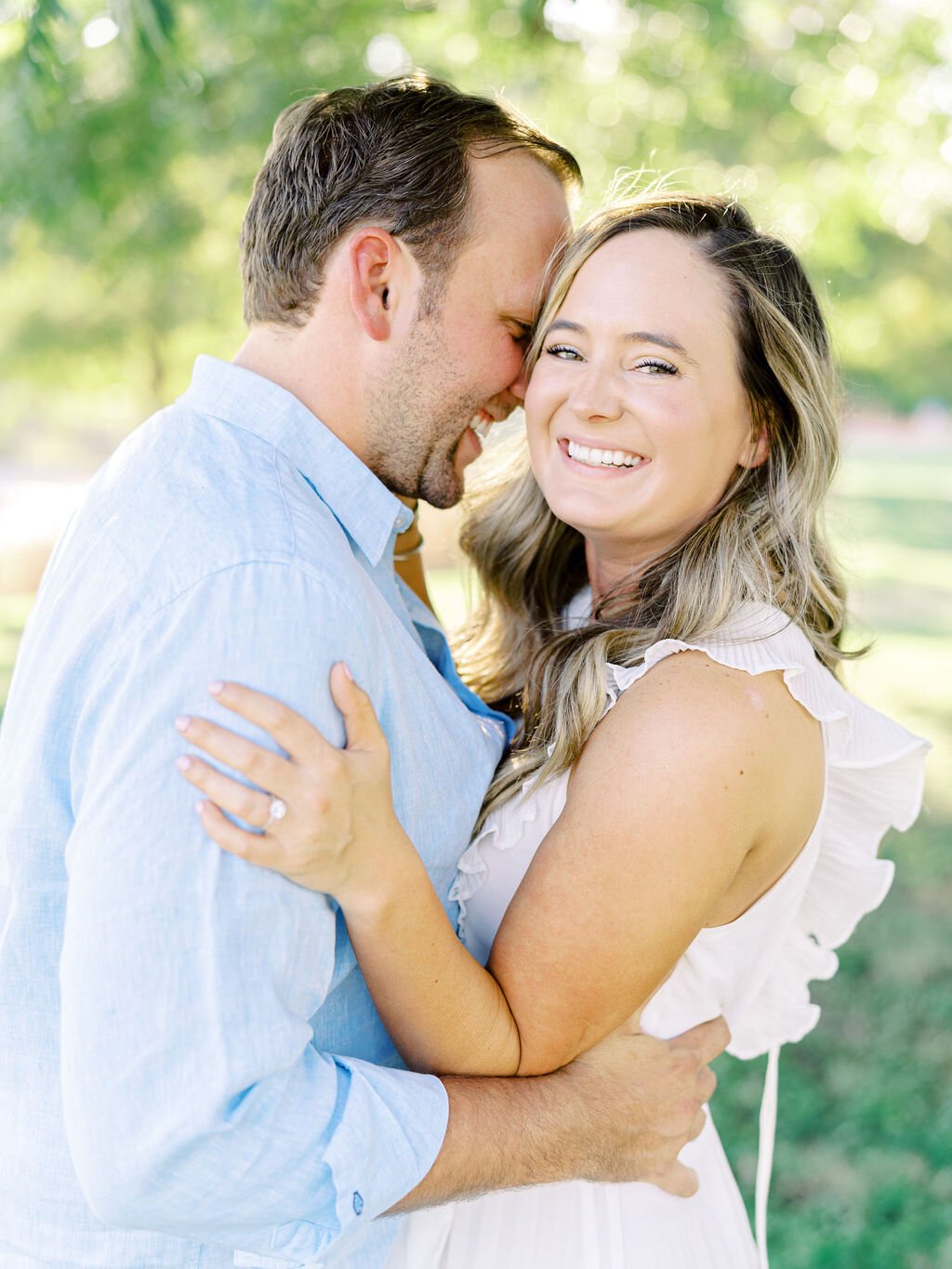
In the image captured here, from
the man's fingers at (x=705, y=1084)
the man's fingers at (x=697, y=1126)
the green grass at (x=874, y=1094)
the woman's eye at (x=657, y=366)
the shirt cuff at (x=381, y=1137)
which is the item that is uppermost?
the woman's eye at (x=657, y=366)

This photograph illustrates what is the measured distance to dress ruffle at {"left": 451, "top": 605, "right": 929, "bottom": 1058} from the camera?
220 cm

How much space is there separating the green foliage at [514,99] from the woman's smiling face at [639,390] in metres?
1.92

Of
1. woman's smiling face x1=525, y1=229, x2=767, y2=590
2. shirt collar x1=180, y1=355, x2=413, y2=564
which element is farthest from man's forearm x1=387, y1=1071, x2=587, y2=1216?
woman's smiling face x1=525, y1=229, x2=767, y2=590

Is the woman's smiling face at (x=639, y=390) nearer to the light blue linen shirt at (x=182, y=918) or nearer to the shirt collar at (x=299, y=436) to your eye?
the shirt collar at (x=299, y=436)

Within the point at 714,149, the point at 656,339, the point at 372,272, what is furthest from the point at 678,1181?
the point at 714,149

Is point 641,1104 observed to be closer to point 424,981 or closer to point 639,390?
point 424,981

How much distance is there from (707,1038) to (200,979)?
4.21ft

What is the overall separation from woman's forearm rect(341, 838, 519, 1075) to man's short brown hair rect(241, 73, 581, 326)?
1061 millimetres

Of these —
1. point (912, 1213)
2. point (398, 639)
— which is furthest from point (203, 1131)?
point (912, 1213)

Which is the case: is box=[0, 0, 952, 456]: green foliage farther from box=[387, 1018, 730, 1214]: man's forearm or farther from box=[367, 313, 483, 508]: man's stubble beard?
box=[387, 1018, 730, 1214]: man's forearm

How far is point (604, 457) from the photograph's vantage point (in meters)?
2.48

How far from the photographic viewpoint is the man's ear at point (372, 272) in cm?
222

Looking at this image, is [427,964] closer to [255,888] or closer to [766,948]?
[255,888]

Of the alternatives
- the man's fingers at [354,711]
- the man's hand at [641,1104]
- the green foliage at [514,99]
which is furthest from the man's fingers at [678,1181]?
the green foliage at [514,99]
